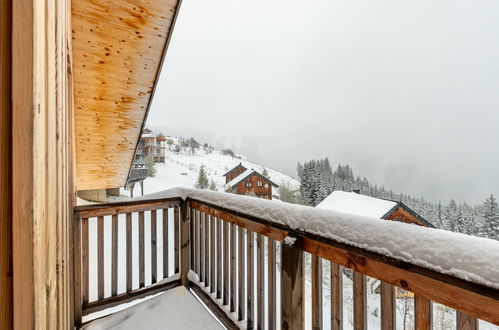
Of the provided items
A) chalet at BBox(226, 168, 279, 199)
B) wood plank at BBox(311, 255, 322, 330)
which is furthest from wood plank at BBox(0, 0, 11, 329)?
chalet at BBox(226, 168, 279, 199)

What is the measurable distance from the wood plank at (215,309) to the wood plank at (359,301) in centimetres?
112

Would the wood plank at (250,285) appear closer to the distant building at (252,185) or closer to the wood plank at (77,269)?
the wood plank at (77,269)

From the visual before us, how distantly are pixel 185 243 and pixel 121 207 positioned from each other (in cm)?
74

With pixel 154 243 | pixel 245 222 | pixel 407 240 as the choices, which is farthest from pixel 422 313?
pixel 154 243

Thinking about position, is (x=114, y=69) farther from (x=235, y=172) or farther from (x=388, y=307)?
(x=235, y=172)

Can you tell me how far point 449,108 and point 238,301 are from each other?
27.2 meters

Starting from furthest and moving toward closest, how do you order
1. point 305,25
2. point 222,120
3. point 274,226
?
1. point 222,120
2. point 305,25
3. point 274,226

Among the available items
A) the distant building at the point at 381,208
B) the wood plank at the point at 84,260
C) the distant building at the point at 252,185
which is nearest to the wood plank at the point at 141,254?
the wood plank at the point at 84,260

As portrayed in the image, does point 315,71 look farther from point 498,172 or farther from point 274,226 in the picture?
point 274,226

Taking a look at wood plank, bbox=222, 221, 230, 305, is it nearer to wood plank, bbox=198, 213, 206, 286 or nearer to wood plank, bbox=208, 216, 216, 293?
wood plank, bbox=208, 216, 216, 293

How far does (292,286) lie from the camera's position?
1378 mm

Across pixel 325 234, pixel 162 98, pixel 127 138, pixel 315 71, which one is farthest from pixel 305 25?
pixel 325 234

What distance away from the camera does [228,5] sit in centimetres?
2661

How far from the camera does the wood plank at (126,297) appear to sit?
212 centimetres
